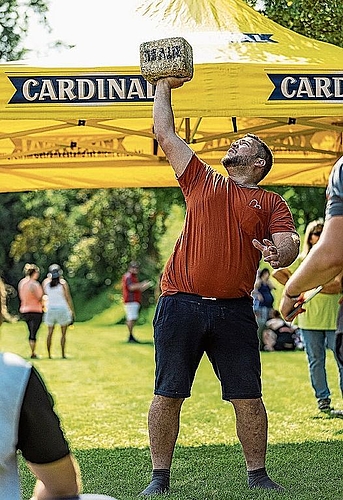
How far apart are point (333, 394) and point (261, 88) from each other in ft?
21.7

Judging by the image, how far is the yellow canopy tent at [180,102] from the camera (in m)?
6.97

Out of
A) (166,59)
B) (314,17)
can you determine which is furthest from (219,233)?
(314,17)

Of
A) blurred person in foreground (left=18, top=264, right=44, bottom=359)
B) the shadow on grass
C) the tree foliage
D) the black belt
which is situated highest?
the black belt

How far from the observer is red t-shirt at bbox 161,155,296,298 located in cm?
611

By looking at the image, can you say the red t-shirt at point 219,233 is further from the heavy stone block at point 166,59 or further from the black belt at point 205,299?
the heavy stone block at point 166,59

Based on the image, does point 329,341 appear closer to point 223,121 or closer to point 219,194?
point 223,121

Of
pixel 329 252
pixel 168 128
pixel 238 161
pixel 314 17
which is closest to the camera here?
pixel 329 252

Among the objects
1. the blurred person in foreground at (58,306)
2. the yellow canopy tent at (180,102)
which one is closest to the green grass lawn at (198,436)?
the blurred person in foreground at (58,306)

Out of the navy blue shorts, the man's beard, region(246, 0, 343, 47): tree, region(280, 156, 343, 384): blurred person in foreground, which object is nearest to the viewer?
region(280, 156, 343, 384): blurred person in foreground

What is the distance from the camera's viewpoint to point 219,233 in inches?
241

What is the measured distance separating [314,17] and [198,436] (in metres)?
4.24

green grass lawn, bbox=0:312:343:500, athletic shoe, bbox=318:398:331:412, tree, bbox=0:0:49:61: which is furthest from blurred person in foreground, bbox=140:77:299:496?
tree, bbox=0:0:49:61

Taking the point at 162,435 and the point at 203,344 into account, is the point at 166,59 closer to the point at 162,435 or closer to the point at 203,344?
the point at 203,344

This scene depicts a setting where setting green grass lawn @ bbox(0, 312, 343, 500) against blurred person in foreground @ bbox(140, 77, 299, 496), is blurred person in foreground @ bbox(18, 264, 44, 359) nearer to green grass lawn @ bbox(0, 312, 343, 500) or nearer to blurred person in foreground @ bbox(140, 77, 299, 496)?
green grass lawn @ bbox(0, 312, 343, 500)
